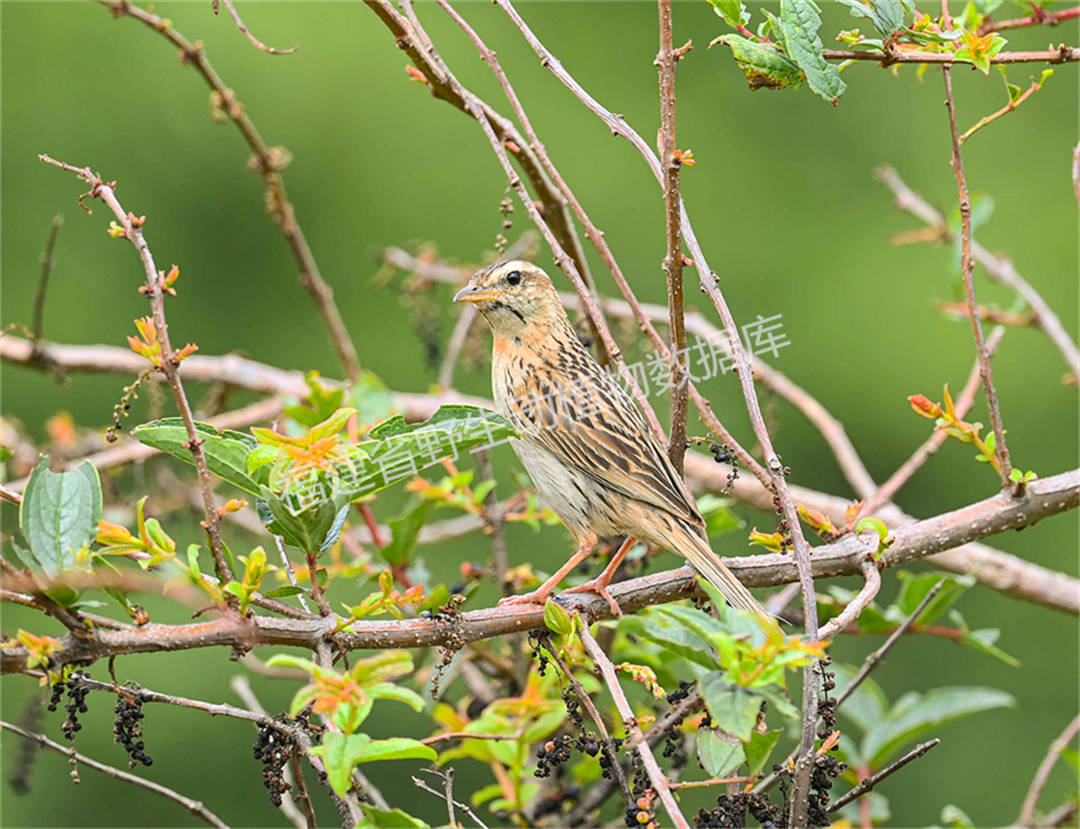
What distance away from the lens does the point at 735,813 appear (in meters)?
1.87

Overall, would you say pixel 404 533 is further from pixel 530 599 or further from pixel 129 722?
pixel 129 722

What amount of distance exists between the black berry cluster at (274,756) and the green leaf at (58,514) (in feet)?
1.33

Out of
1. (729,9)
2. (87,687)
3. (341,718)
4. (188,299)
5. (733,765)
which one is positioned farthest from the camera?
(188,299)

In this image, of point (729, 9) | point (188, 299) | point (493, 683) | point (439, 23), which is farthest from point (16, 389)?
point (729, 9)

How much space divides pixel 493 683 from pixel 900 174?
662 cm

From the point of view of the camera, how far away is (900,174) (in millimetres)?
8977

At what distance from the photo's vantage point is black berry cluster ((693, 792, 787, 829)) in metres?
1.87

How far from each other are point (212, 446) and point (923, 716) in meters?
2.11

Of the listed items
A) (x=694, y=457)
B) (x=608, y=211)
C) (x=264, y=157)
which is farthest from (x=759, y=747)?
(x=608, y=211)

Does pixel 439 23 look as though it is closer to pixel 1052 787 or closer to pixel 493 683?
pixel 493 683

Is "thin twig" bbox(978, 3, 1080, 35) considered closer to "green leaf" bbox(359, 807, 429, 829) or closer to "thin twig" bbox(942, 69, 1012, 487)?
"thin twig" bbox(942, 69, 1012, 487)

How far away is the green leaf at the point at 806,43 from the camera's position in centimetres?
213

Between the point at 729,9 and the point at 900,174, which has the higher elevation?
the point at 729,9

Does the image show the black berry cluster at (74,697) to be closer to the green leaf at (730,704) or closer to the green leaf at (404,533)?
the green leaf at (730,704)
